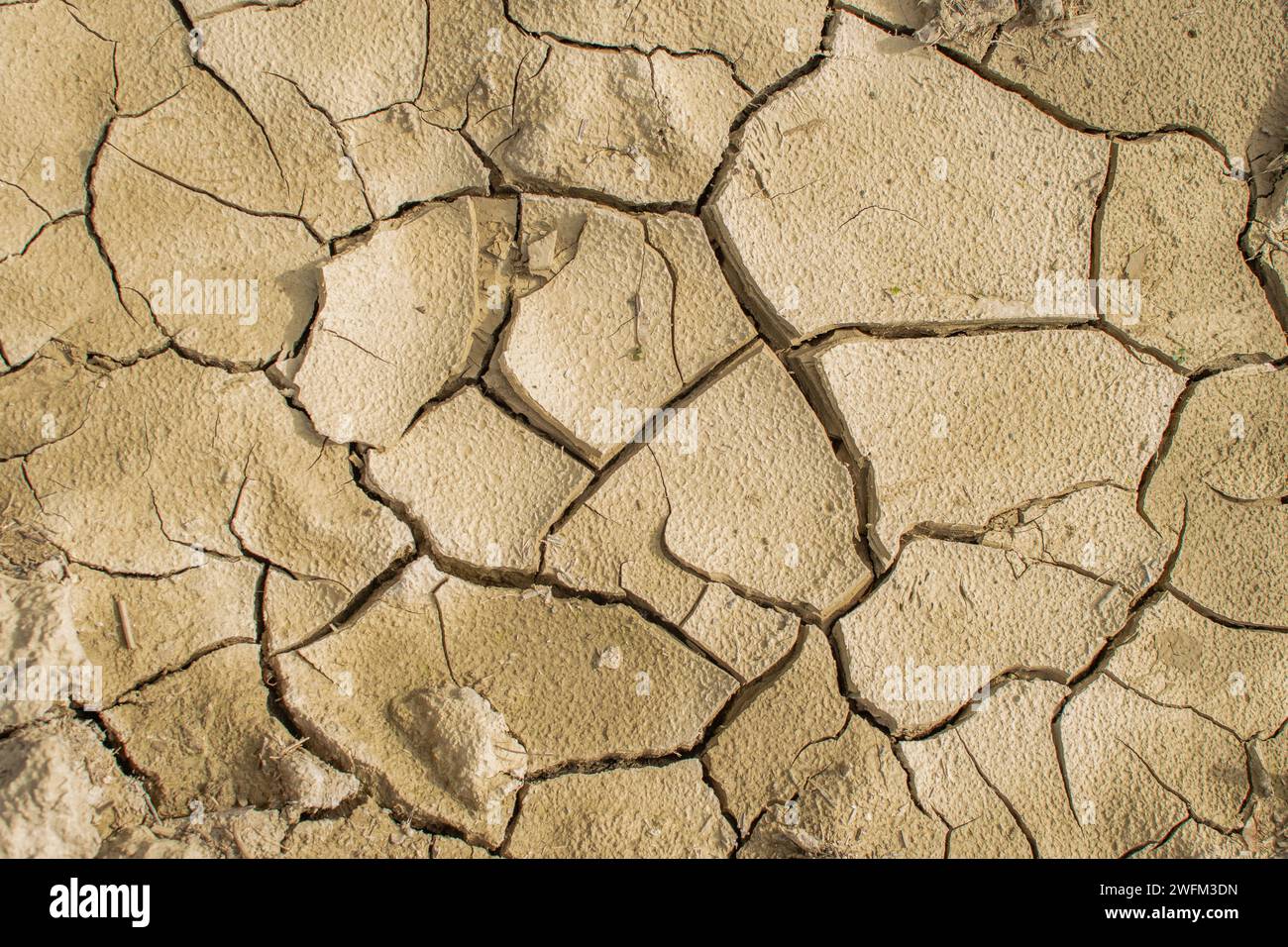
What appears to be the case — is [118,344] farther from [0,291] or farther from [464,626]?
[464,626]

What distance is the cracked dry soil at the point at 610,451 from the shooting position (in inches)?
87.7

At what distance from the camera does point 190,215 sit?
92.7 inches

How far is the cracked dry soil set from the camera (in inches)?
87.7

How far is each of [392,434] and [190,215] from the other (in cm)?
77

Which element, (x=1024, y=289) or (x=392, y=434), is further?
(x=1024, y=289)

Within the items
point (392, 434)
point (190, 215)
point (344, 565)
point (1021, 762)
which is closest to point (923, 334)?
point (1021, 762)

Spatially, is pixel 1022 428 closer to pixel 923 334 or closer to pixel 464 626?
pixel 923 334

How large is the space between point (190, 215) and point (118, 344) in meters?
0.37

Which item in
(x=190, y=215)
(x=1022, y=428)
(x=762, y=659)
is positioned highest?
(x=190, y=215)

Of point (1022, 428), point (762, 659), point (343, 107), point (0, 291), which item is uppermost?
point (343, 107)

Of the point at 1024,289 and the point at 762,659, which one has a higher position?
the point at 1024,289

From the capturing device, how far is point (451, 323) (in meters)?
2.34

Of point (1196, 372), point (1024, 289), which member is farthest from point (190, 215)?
point (1196, 372)

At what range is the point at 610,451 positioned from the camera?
233 centimetres
